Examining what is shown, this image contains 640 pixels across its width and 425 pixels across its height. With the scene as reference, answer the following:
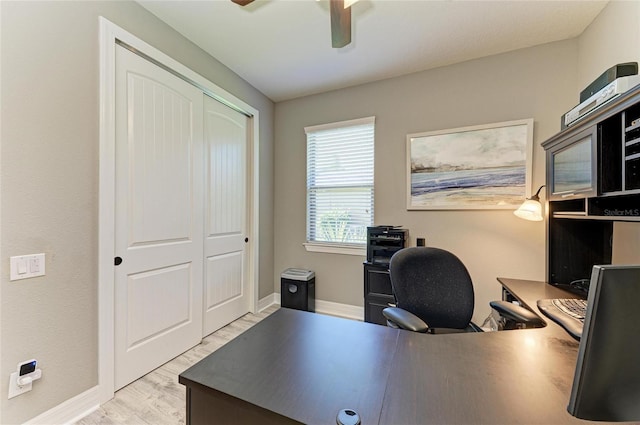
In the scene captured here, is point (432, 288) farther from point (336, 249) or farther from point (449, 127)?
point (449, 127)

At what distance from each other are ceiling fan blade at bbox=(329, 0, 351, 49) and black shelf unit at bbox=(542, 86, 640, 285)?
1.40 metres

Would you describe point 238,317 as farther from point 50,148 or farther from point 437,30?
point 437,30

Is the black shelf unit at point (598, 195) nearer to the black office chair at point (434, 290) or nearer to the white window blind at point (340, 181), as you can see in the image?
the black office chair at point (434, 290)

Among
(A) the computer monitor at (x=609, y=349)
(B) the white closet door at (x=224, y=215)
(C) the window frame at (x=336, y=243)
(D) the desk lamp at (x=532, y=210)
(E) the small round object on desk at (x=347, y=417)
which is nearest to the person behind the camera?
(A) the computer monitor at (x=609, y=349)

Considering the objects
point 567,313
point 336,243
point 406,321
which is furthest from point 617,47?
point 336,243

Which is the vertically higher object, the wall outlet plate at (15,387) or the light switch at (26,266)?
the light switch at (26,266)

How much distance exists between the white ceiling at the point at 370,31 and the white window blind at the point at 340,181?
27.1 inches

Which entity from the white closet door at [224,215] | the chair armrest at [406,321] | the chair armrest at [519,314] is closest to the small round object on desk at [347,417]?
the chair armrest at [406,321]

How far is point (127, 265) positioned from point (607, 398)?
2449 mm

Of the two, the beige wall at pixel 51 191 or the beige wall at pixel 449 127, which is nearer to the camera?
the beige wall at pixel 51 191

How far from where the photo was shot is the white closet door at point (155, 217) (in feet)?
6.25

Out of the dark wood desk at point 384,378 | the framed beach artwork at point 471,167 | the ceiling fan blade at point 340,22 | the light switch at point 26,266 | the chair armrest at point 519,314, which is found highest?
the ceiling fan blade at point 340,22

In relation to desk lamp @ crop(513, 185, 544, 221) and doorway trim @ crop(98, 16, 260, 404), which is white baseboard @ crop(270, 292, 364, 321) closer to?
desk lamp @ crop(513, 185, 544, 221)

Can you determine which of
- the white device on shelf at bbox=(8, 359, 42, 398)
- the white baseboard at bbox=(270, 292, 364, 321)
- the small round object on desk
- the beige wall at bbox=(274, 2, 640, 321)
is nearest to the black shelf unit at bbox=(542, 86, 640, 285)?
the beige wall at bbox=(274, 2, 640, 321)
